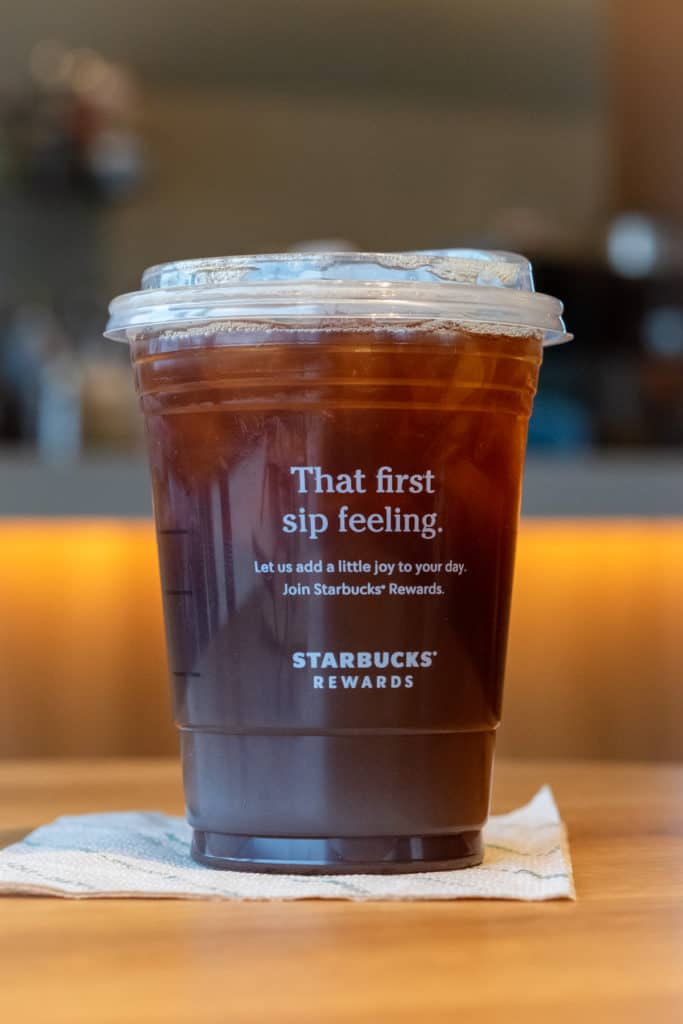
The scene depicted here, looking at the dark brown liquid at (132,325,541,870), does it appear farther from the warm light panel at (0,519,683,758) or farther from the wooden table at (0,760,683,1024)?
the warm light panel at (0,519,683,758)

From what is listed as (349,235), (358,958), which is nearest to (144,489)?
(358,958)

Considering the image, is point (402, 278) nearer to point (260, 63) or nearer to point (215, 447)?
point (215, 447)

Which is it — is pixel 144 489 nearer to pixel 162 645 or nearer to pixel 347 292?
pixel 162 645

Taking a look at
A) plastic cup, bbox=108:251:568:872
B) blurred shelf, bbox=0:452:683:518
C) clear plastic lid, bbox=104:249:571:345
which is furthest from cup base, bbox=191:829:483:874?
blurred shelf, bbox=0:452:683:518

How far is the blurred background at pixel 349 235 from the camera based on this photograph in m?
1.79

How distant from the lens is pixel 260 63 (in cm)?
351

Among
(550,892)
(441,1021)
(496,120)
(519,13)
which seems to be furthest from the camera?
(496,120)

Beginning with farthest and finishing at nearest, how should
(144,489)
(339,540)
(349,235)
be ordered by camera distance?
(349,235)
(144,489)
(339,540)

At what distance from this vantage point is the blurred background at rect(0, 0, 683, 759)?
1.79 m

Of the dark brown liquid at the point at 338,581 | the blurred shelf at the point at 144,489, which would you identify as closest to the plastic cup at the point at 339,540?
the dark brown liquid at the point at 338,581

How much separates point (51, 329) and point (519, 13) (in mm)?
1332

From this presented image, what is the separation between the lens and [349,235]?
3.68m

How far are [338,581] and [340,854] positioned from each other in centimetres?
11

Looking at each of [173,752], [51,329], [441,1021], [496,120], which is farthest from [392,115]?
[441,1021]
